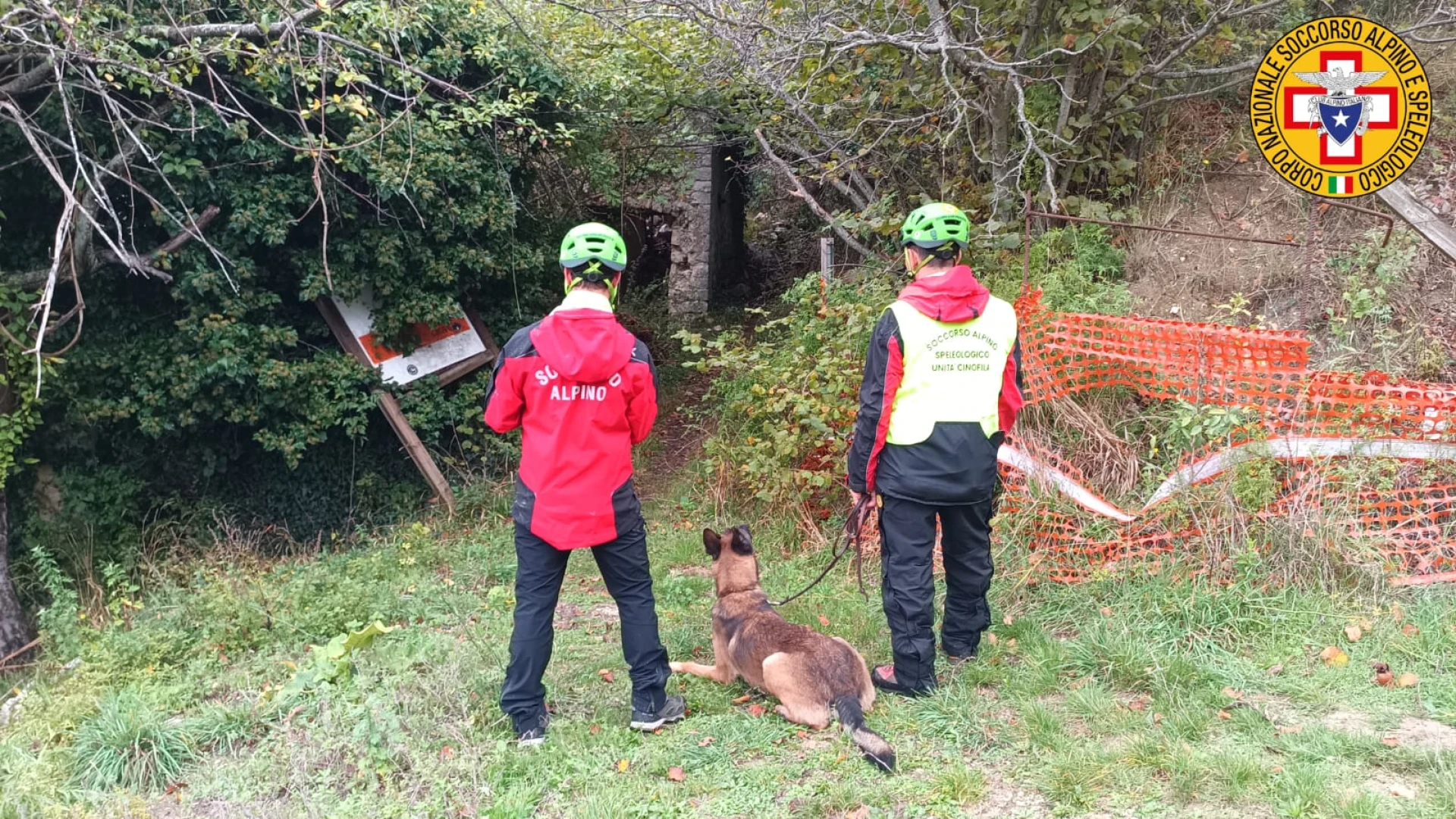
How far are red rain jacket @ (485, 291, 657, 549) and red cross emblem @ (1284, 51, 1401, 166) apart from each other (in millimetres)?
5063

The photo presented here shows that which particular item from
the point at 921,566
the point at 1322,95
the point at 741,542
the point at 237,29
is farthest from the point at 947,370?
the point at 237,29

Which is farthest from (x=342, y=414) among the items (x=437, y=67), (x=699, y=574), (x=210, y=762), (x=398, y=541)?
(x=210, y=762)

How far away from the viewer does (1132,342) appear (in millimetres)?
5453

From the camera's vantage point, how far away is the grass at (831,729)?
317cm

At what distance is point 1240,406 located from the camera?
16.1 feet

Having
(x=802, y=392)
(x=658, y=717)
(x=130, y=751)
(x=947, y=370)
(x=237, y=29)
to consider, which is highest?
(x=237, y=29)

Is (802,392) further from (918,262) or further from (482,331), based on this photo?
(482,331)

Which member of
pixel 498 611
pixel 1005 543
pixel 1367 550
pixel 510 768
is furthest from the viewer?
pixel 498 611

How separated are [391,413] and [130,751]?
4744 mm

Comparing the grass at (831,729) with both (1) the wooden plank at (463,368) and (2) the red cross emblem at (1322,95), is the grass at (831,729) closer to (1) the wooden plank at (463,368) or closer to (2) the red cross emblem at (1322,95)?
(2) the red cross emblem at (1322,95)

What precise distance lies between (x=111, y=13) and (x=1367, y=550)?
322 inches

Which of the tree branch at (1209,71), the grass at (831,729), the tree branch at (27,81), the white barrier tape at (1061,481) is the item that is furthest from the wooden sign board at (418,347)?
the tree branch at (1209,71)

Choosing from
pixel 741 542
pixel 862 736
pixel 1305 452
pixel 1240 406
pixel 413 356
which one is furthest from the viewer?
pixel 413 356

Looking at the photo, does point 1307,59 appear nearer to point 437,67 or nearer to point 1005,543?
point 1005,543
